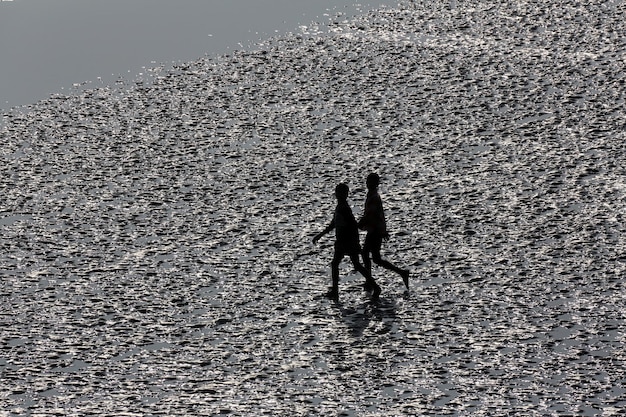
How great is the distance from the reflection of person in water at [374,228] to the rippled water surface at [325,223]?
0.38 metres

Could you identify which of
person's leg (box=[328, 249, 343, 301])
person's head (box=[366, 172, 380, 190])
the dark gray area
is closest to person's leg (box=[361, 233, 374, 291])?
person's leg (box=[328, 249, 343, 301])

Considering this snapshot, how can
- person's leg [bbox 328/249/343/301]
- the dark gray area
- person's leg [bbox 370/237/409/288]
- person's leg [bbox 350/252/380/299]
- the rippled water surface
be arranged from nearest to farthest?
the rippled water surface < person's leg [bbox 328/249/343/301] < person's leg [bbox 350/252/380/299] < person's leg [bbox 370/237/409/288] < the dark gray area

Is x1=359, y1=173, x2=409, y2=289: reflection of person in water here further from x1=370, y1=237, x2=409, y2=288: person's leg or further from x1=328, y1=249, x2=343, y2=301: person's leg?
x1=328, y1=249, x2=343, y2=301: person's leg

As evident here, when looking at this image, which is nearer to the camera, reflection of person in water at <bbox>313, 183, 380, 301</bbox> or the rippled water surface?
the rippled water surface

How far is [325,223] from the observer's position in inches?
887

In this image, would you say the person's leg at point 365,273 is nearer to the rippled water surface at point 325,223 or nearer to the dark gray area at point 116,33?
the rippled water surface at point 325,223

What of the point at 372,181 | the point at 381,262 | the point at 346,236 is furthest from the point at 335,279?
the point at 372,181

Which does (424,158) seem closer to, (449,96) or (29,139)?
(449,96)

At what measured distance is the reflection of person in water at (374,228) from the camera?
19812 millimetres

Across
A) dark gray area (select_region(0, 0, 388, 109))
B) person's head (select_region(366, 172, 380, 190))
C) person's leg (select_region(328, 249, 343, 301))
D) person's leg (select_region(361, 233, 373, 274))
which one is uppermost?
dark gray area (select_region(0, 0, 388, 109))

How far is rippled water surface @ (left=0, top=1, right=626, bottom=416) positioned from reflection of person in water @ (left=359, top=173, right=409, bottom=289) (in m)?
0.38

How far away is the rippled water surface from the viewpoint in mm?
17078

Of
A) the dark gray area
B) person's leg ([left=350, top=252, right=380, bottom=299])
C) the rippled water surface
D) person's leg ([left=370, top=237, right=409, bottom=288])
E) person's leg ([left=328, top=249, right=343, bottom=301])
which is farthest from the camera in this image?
the dark gray area

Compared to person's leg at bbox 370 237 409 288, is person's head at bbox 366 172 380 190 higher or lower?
higher
